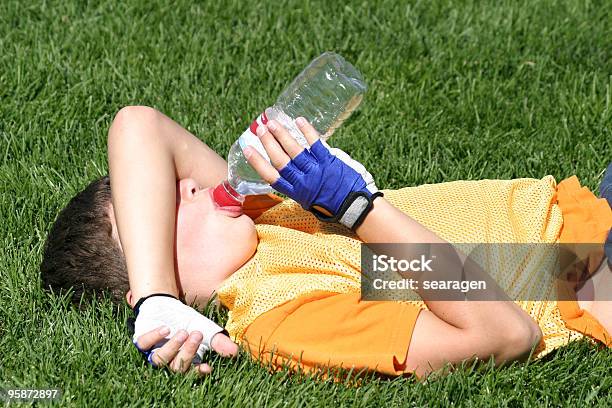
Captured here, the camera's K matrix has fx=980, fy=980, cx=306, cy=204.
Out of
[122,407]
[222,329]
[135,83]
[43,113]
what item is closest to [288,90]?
[135,83]

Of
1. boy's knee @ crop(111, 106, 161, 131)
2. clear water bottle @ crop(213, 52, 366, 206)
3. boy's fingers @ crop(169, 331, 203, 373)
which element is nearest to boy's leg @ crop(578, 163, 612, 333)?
clear water bottle @ crop(213, 52, 366, 206)

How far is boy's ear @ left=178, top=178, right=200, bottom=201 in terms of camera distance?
341cm

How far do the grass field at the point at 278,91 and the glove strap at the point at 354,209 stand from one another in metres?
0.49

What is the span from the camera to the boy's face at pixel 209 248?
127 inches

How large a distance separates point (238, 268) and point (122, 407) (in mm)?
655

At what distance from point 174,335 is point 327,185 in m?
0.64

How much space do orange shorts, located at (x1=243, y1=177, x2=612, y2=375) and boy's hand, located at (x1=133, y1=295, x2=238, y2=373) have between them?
12cm

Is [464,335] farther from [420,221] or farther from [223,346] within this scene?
[223,346]

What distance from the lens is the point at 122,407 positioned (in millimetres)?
2816

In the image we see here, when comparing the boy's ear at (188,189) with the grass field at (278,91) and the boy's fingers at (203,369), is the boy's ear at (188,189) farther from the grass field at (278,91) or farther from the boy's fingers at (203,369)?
the boy's fingers at (203,369)

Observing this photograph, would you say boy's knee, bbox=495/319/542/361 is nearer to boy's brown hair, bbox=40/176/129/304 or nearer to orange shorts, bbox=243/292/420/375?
orange shorts, bbox=243/292/420/375

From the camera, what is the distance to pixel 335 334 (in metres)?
2.97

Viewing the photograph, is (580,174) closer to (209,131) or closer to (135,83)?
(209,131)

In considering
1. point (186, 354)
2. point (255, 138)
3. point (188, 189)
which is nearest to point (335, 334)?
point (186, 354)
